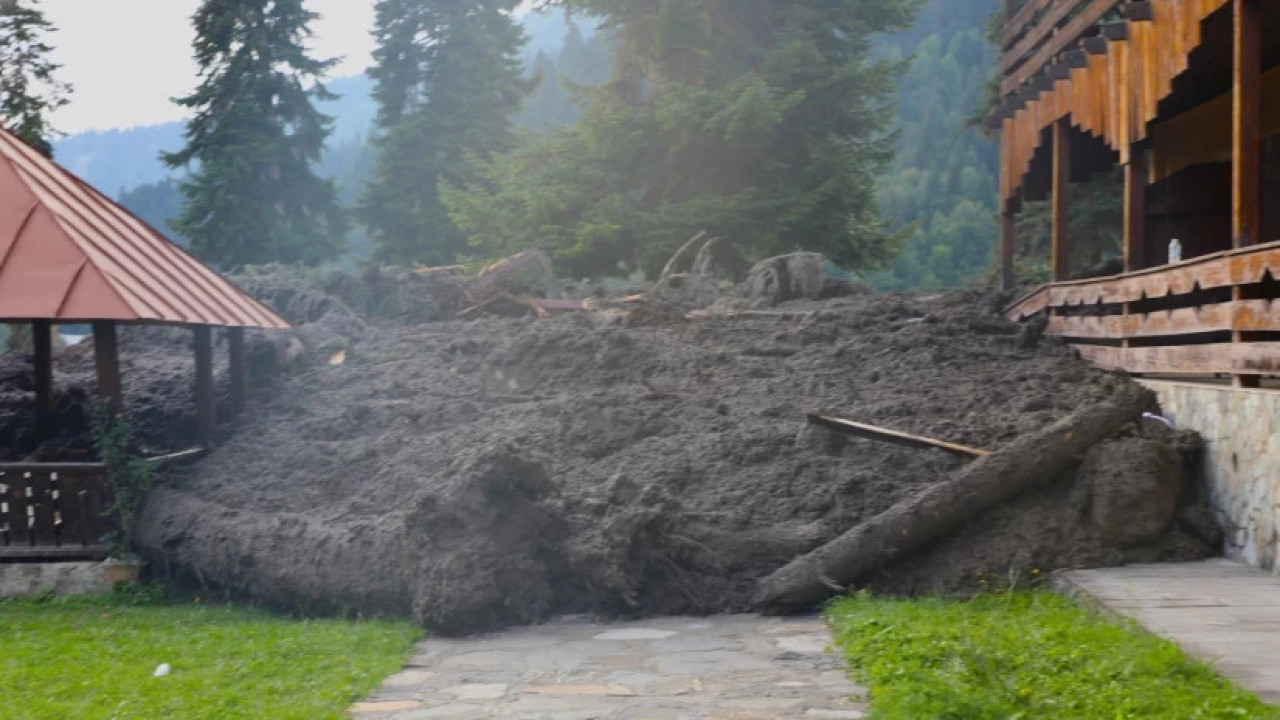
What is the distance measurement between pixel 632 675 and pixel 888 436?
10.6 feet

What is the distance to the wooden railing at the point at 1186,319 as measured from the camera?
704 cm

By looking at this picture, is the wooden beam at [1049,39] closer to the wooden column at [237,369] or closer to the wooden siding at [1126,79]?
the wooden siding at [1126,79]

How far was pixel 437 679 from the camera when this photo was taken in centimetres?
581

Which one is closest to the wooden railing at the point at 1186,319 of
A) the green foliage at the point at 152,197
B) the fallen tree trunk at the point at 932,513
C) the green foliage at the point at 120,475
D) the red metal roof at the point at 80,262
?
the fallen tree trunk at the point at 932,513

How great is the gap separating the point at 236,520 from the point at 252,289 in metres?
7.13

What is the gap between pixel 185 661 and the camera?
624cm

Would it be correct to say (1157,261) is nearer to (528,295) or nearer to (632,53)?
(528,295)

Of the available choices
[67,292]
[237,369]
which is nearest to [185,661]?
[67,292]

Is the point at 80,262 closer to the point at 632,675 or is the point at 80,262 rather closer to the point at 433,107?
the point at 632,675

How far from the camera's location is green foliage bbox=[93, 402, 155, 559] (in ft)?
28.3

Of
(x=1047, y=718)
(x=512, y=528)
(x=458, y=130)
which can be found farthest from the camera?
(x=458, y=130)

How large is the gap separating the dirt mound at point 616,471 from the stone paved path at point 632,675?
1.53ft

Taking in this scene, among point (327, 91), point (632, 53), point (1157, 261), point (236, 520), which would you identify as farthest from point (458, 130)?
point (236, 520)

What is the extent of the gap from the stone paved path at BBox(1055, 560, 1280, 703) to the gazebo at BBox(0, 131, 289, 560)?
6.22 metres
